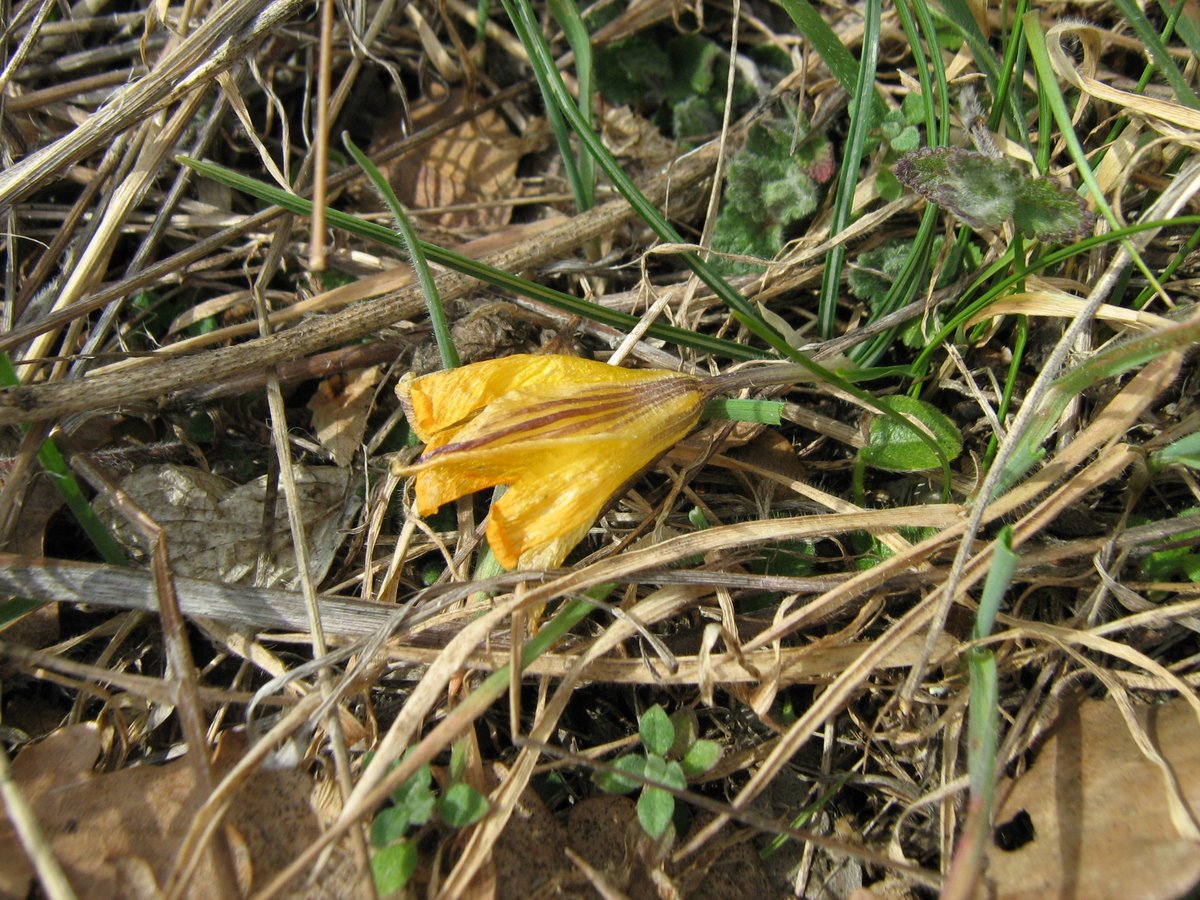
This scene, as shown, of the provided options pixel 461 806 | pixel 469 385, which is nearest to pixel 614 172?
pixel 469 385

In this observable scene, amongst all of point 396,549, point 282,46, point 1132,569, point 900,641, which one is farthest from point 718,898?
point 282,46

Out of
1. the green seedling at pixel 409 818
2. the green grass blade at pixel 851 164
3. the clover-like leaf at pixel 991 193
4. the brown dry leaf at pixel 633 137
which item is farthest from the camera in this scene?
the brown dry leaf at pixel 633 137

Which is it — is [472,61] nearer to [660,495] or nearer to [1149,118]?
[660,495]

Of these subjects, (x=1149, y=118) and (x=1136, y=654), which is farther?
(x=1149, y=118)

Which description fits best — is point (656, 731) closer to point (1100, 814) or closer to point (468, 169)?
point (1100, 814)

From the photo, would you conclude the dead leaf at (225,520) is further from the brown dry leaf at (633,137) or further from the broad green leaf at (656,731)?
the brown dry leaf at (633,137)

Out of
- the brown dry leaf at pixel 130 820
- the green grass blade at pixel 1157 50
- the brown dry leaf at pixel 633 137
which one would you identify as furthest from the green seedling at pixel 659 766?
the green grass blade at pixel 1157 50
